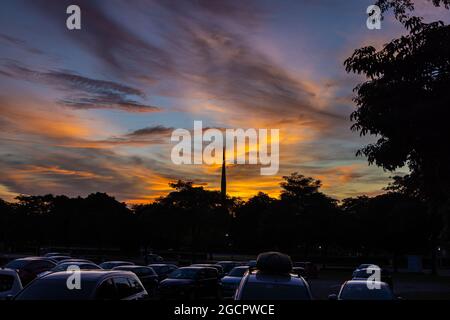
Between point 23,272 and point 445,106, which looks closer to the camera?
point 445,106

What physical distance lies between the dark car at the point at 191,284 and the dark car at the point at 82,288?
41.8 feet

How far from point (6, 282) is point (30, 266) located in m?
11.5

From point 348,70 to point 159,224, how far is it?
61.1 meters

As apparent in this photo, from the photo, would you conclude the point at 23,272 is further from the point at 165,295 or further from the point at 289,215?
the point at 289,215

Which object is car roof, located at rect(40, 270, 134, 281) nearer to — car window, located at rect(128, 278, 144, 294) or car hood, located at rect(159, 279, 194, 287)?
car window, located at rect(128, 278, 144, 294)

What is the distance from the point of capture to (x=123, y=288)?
1180 cm

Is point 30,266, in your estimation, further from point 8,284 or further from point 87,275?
point 87,275

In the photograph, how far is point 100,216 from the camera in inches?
3268

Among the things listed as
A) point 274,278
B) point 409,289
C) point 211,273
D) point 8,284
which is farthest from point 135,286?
point 409,289

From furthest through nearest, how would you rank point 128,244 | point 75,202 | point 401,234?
point 75,202
point 128,244
point 401,234

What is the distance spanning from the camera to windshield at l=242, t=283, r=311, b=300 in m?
10.9

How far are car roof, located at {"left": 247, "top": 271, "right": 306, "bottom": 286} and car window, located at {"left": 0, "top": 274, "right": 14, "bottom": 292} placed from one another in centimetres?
631
